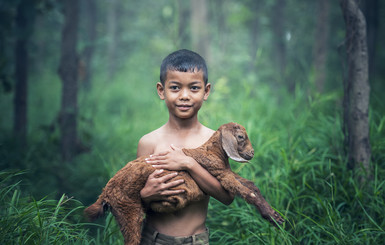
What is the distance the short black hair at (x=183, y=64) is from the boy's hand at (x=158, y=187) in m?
0.69

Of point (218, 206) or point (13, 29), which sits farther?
point (13, 29)

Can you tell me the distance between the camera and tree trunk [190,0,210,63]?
8586mm

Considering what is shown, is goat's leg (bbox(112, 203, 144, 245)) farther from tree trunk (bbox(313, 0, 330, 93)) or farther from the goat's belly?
tree trunk (bbox(313, 0, 330, 93))

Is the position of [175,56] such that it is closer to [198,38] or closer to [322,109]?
[322,109]

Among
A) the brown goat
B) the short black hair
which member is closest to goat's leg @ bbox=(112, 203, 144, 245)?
the brown goat

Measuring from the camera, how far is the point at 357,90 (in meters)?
3.25

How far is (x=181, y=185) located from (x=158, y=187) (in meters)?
0.15

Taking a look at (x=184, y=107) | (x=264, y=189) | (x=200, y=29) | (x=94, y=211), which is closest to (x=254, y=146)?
(x=264, y=189)

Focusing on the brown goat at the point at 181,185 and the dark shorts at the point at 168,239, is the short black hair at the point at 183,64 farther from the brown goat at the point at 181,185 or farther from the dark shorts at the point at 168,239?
the dark shorts at the point at 168,239

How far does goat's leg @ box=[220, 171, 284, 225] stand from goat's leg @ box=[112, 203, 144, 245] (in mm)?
625

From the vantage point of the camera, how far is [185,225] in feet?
6.73

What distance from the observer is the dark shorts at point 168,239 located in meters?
2.02

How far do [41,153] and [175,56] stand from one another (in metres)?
4.41

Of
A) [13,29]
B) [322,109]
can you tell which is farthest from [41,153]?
[322,109]
